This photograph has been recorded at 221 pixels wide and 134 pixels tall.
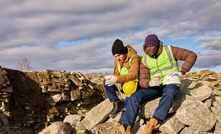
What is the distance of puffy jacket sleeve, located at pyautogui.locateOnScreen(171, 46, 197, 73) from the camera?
158 inches

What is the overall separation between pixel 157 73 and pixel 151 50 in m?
0.60

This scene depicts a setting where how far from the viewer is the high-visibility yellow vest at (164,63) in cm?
420

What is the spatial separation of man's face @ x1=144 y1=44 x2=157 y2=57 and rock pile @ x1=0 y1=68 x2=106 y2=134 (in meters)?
6.20

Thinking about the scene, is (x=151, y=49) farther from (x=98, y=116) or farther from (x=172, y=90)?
(x=98, y=116)

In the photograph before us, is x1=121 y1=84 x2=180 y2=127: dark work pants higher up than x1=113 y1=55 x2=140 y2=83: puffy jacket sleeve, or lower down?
lower down

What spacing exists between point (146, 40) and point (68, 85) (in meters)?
6.29

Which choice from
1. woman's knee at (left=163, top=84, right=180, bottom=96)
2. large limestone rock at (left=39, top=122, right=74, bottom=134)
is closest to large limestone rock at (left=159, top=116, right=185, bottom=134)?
woman's knee at (left=163, top=84, right=180, bottom=96)

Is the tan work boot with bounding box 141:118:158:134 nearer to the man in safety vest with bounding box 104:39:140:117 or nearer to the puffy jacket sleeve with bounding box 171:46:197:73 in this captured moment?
the man in safety vest with bounding box 104:39:140:117

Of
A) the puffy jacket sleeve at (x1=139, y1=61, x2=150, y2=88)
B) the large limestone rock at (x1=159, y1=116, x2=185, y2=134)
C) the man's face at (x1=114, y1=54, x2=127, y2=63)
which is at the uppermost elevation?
the man's face at (x1=114, y1=54, x2=127, y2=63)

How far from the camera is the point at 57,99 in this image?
909cm

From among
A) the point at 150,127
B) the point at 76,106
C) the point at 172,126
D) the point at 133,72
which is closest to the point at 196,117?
the point at 172,126

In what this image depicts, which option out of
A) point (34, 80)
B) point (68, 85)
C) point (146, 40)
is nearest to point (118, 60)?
point (146, 40)

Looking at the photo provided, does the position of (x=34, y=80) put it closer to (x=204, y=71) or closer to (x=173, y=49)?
(x=173, y=49)

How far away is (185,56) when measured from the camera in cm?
411
